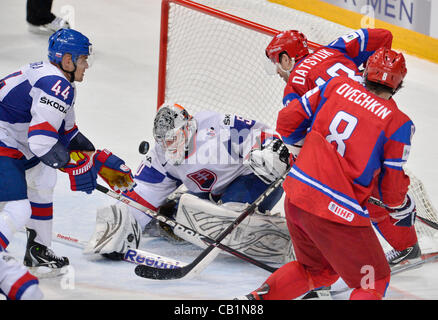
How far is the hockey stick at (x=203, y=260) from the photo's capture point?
315cm

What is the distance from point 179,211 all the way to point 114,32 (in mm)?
3088

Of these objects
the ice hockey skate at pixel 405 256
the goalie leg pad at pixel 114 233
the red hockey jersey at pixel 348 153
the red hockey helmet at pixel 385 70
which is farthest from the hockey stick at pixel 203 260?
the red hockey helmet at pixel 385 70

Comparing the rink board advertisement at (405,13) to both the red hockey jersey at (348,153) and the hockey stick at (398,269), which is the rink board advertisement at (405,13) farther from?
the red hockey jersey at (348,153)

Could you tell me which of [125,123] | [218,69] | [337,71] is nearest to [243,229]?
[337,71]

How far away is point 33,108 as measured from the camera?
9.61 ft

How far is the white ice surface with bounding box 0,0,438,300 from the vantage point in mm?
3172

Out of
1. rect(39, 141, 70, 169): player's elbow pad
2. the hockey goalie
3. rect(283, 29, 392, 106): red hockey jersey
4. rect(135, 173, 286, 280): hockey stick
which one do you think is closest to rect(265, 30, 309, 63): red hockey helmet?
rect(283, 29, 392, 106): red hockey jersey

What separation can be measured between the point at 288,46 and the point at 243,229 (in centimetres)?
81

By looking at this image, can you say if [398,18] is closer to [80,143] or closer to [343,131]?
[80,143]

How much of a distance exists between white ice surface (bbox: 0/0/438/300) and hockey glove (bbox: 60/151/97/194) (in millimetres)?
364

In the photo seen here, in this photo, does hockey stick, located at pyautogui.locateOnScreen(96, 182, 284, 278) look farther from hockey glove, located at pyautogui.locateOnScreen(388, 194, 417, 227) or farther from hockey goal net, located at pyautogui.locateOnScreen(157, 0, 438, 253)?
hockey goal net, located at pyautogui.locateOnScreen(157, 0, 438, 253)
